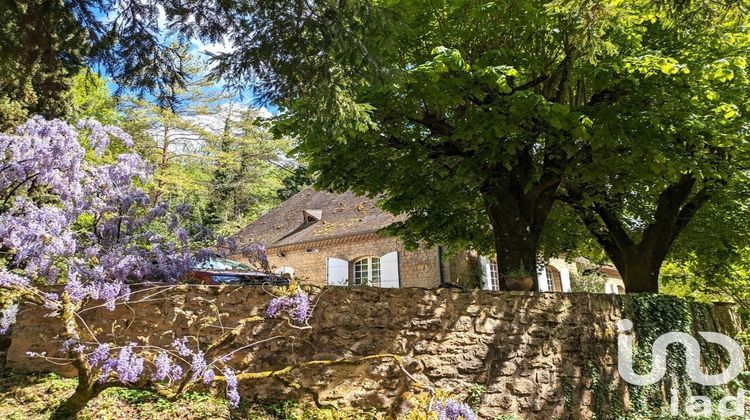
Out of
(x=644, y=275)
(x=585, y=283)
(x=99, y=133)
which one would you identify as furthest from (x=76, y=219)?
(x=585, y=283)

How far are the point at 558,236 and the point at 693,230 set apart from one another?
2842 millimetres

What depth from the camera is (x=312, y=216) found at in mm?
18625

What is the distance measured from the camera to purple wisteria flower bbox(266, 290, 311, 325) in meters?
5.23

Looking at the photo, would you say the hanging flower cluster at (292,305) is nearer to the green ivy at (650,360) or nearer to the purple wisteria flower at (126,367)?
the purple wisteria flower at (126,367)

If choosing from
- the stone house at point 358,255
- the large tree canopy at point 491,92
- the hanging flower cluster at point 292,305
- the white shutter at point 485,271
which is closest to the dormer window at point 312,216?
the stone house at point 358,255

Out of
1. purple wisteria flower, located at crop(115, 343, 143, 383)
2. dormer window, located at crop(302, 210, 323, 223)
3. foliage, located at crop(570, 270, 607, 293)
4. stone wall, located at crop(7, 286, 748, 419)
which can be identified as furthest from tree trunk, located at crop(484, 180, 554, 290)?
foliage, located at crop(570, 270, 607, 293)

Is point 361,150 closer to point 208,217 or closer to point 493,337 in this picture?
point 493,337

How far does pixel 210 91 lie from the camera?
23062mm

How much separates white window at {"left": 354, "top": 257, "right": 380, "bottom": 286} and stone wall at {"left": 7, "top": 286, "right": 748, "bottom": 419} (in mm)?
9230

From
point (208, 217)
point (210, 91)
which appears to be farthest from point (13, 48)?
point (208, 217)

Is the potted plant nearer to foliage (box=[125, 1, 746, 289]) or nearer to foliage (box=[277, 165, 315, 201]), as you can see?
foliage (box=[125, 1, 746, 289])

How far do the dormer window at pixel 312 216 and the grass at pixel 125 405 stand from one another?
13364mm

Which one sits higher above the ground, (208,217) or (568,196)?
(208,217)

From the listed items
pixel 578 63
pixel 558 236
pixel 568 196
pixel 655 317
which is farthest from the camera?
pixel 558 236
